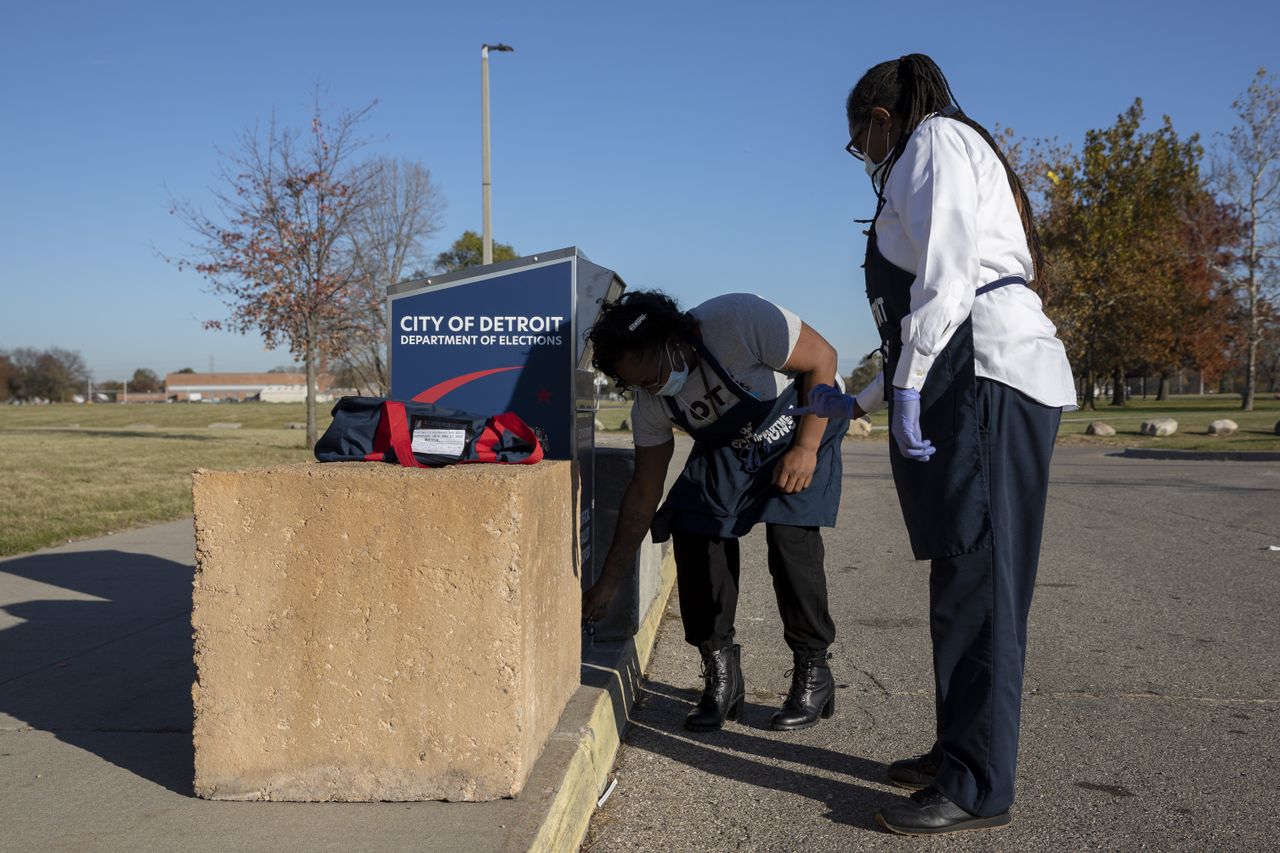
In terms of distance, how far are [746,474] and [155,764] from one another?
2137 mm

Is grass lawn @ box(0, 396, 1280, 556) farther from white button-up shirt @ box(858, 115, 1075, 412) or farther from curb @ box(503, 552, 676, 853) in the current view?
white button-up shirt @ box(858, 115, 1075, 412)

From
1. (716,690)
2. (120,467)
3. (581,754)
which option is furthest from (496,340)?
(120,467)

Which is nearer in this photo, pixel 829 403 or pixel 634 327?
pixel 829 403

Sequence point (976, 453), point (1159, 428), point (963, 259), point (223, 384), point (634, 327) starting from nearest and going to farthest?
1. point (963, 259)
2. point (976, 453)
3. point (634, 327)
4. point (1159, 428)
5. point (223, 384)

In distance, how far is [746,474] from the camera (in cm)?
380

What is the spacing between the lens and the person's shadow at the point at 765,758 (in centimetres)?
322

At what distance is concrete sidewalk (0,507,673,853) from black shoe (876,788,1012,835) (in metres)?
0.89

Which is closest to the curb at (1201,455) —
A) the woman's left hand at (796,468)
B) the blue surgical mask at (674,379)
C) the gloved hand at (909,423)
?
the woman's left hand at (796,468)

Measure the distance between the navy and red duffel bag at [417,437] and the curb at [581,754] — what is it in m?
Answer: 0.89

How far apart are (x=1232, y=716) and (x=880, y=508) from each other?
25.2ft

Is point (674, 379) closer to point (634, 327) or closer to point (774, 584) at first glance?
point (634, 327)

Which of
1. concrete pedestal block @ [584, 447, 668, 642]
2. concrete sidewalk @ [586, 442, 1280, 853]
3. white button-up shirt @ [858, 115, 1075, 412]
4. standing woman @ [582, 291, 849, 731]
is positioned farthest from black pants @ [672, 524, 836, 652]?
white button-up shirt @ [858, 115, 1075, 412]

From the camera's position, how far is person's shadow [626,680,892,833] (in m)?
3.22

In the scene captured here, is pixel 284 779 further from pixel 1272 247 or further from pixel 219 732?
pixel 1272 247
